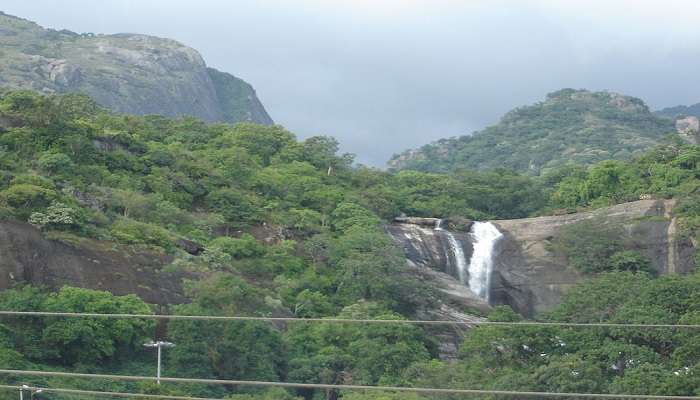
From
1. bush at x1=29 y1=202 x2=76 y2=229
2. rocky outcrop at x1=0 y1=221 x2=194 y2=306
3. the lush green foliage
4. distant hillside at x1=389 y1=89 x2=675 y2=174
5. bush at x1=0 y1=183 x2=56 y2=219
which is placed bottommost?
the lush green foliage

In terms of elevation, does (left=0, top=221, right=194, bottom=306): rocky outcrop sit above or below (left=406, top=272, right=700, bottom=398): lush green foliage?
above

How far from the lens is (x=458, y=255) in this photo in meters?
51.7

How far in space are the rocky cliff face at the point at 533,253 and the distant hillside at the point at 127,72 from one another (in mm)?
58910

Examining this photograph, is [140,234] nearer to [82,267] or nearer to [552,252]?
[82,267]

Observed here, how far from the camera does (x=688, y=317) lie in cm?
3556

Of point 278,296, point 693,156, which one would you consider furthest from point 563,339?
point 693,156

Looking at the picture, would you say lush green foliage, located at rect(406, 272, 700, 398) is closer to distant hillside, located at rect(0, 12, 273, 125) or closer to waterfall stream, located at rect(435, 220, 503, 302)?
waterfall stream, located at rect(435, 220, 503, 302)

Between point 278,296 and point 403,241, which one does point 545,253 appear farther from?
point 278,296

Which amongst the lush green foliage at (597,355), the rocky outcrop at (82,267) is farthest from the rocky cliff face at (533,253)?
the rocky outcrop at (82,267)

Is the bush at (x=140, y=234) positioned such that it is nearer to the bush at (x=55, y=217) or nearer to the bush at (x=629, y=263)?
the bush at (x=55, y=217)

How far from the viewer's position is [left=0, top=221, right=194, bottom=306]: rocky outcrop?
34.0 metres

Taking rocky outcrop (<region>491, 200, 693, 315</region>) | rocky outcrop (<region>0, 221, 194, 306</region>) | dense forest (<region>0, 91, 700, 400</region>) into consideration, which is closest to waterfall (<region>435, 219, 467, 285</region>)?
rocky outcrop (<region>491, 200, 693, 315</region>)

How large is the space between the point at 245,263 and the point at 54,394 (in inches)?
636

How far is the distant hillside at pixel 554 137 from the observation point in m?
106
